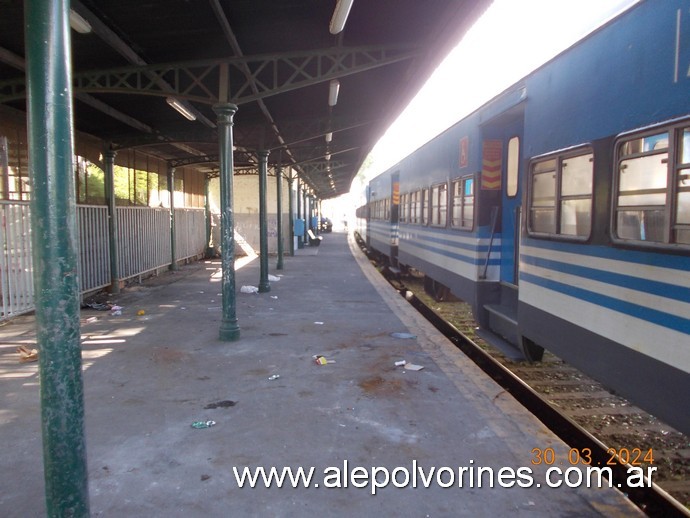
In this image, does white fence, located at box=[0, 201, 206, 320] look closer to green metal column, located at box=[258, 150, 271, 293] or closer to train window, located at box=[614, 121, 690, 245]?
green metal column, located at box=[258, 150, 271, 293]

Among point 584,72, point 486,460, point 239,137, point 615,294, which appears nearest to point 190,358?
point 486,460

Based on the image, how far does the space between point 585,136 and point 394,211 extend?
11.5 meters

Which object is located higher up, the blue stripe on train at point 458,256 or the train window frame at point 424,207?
the train window frame at point 424,207

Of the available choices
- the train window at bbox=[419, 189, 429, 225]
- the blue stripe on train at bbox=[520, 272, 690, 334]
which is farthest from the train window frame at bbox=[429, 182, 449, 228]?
the blue stripe on train at bbox=[520, 272, 690, 334]

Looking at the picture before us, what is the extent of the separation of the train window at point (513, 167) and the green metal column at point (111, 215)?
28.8ft

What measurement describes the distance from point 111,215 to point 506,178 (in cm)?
882

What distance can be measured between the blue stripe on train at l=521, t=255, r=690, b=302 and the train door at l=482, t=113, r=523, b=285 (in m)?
1.76

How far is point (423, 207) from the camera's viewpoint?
11102 mm

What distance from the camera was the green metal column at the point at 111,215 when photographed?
11430mm

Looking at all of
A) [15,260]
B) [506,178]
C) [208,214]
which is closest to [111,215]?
[15,260]

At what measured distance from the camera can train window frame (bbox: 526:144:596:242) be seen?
436 cm

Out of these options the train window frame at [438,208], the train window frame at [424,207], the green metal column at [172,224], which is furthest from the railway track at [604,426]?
the green metal column at [172,224]

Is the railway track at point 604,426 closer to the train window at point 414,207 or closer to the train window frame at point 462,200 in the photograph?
the train window frame at point 462,200

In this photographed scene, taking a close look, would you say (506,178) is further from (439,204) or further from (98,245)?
(98,245)
